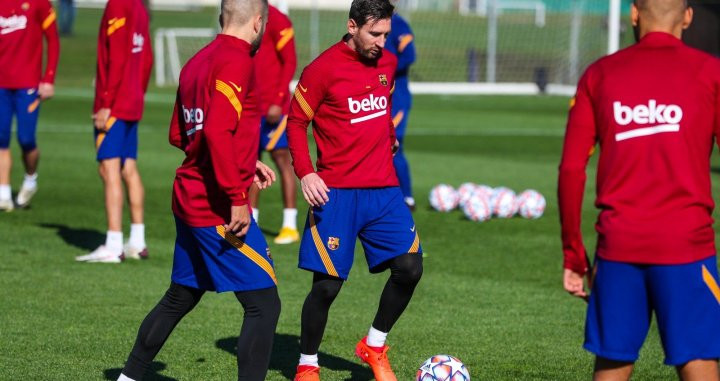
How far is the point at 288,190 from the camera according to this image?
11734mm

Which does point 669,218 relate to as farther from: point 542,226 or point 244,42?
point 542,226

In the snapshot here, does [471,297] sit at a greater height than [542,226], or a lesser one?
greater

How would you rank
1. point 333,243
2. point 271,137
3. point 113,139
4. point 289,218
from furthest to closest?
point 289,218, point 271,137, point 113,139, point 333,243

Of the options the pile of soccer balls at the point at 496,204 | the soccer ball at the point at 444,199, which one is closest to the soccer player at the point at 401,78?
the soccer ball at the point at 444,199

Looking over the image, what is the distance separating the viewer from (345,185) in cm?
652

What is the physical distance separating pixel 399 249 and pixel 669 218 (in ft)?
7.11

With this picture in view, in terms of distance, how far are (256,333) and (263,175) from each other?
2.78 feet

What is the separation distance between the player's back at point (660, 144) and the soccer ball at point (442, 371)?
1867 millimetres

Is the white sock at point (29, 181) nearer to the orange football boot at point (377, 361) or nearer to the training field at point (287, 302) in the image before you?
the training field at point (287, 302)

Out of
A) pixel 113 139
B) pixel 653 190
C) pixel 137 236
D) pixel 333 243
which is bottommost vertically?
pixel 137 236

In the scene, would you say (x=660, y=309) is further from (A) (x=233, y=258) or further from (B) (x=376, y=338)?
(B) (x=376, y=338)

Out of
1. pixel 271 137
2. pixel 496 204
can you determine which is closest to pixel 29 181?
pixel 271 137

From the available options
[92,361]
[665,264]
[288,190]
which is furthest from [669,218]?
[288,190]

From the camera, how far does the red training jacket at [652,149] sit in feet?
15.0
